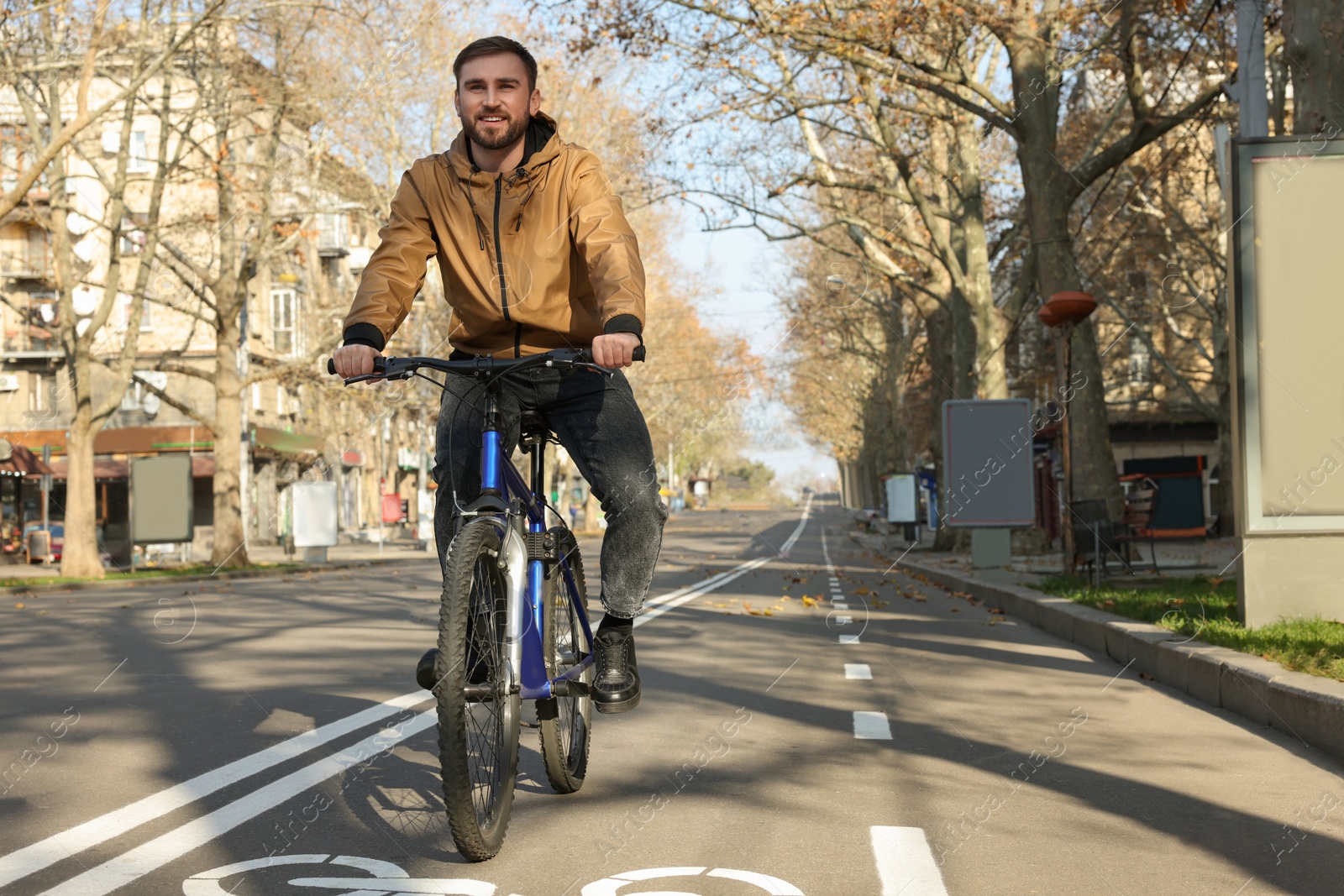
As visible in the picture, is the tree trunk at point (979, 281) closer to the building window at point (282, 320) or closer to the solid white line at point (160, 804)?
the solid white line at point (160, 804)

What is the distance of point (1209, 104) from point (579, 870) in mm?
17559

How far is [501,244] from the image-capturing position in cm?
446

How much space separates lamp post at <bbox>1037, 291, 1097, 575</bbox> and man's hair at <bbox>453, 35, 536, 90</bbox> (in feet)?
39.3

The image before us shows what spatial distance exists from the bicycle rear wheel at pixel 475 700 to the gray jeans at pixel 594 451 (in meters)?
0.37

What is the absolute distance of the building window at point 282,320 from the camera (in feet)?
174

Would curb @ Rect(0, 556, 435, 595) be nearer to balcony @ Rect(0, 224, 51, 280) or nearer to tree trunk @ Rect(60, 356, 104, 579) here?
tree trunk @ Rect(60, 356, 104, 579)

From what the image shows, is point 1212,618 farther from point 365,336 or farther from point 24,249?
point 24,249

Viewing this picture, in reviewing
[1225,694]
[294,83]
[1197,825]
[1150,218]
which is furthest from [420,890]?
[1150,218]

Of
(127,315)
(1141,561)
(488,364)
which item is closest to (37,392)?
(127,315)

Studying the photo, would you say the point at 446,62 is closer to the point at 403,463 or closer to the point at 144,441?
the point at 144,441

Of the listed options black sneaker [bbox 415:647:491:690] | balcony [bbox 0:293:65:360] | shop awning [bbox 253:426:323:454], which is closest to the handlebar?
black sneaker [bbox 415:647:491:690]

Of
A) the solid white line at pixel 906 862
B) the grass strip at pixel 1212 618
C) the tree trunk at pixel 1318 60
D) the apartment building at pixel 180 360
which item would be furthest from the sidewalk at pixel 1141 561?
the apartment building at pixel 180 360

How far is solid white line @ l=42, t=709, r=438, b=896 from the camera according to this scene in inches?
148

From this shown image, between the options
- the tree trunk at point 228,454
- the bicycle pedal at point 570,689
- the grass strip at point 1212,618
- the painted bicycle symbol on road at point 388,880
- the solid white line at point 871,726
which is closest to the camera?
the painted bicycle symbol on road at point 388,880
